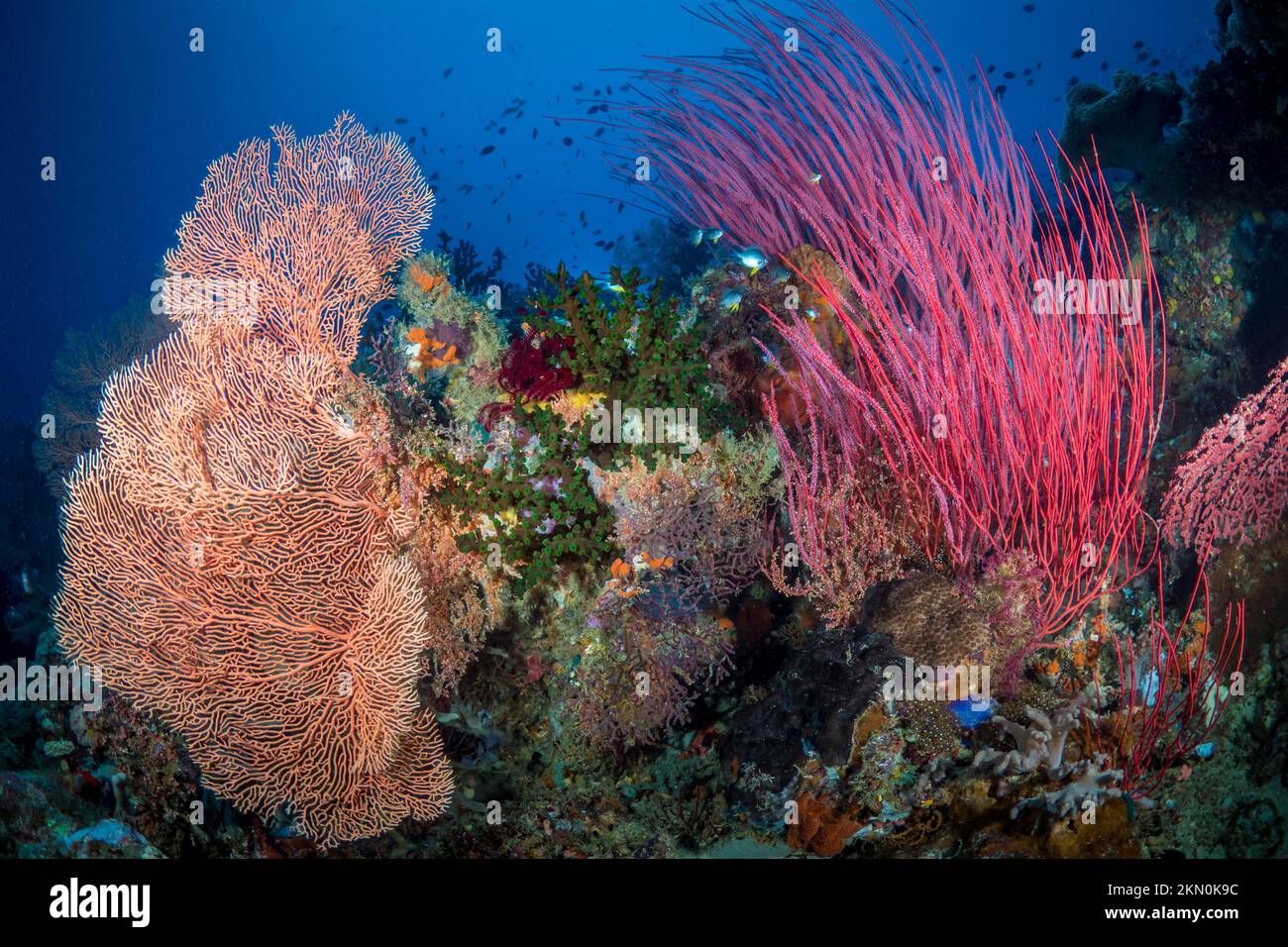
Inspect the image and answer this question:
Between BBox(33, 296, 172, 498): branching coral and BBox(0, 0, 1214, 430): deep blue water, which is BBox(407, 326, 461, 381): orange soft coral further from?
BBox(0, 0, 1214, 430): deep blue water

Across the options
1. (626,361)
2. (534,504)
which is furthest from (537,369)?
(534,504)

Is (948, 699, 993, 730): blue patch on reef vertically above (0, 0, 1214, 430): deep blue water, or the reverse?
(0, 0, 1214, 430): deep blue water

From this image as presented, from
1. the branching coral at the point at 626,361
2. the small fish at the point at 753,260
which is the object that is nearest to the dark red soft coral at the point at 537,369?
the branching coral at the point at 626,361

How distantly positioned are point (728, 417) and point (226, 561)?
3210mm

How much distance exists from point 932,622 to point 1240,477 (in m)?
2.85

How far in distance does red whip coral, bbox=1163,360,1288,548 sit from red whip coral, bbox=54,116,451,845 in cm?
520

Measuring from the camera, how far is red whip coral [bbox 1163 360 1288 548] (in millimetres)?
4176

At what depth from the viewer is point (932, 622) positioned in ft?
11.0

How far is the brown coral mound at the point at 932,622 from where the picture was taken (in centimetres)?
328

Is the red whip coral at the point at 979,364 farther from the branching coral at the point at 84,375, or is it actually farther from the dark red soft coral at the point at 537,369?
the branching coral at the point at 84,375

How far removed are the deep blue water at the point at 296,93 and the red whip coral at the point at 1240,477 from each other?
27.9 m

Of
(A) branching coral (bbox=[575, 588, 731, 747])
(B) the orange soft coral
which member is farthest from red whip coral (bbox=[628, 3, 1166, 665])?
(B) the orange soft coral

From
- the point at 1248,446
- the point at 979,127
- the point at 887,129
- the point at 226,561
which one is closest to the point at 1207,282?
the point at 1248,446

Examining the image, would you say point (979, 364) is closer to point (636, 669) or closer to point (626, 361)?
point (626, 361)
